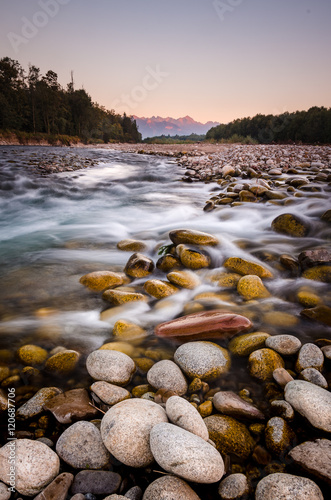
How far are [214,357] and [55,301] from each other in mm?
1873

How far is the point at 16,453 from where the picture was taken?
1.22 m

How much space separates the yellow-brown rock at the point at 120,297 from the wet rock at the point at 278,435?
1652mm

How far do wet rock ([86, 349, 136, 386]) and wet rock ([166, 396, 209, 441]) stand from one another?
0.51 m

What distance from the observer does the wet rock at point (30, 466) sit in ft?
3.81

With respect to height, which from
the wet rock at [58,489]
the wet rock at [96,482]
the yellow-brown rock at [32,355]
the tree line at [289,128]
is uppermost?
the tree line at [289,128]

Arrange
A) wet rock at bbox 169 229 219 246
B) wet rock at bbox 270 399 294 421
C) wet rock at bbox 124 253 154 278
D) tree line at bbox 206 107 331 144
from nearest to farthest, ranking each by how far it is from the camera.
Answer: wet rock at bbox 270 399 294 421 < wet rock at bbox 124 253 154 278 < wet rock at bbox 169 229 219 246 < tree line at bbox 206 107 331 144

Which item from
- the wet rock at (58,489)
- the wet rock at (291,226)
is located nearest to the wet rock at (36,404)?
the wet rock at (58,489)

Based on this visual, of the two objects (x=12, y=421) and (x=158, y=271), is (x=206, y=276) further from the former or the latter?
(x=12, y=421)

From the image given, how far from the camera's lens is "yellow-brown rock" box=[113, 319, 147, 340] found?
2297mm

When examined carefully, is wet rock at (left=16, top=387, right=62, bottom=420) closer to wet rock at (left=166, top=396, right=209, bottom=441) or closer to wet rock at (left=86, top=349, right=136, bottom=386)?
wet rock at (left=86, top=349, right=136, bottom=386)

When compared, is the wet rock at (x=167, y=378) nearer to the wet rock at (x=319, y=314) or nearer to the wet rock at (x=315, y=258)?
the wet rock at (x=319, y=314)

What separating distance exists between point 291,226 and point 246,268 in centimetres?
185

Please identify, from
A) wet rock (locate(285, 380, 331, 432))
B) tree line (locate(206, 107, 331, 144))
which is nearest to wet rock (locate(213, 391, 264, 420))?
wet rock (locate(285, 380, 331, 432))

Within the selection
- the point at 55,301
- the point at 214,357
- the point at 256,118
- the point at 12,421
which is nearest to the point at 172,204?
the point at 55,301
